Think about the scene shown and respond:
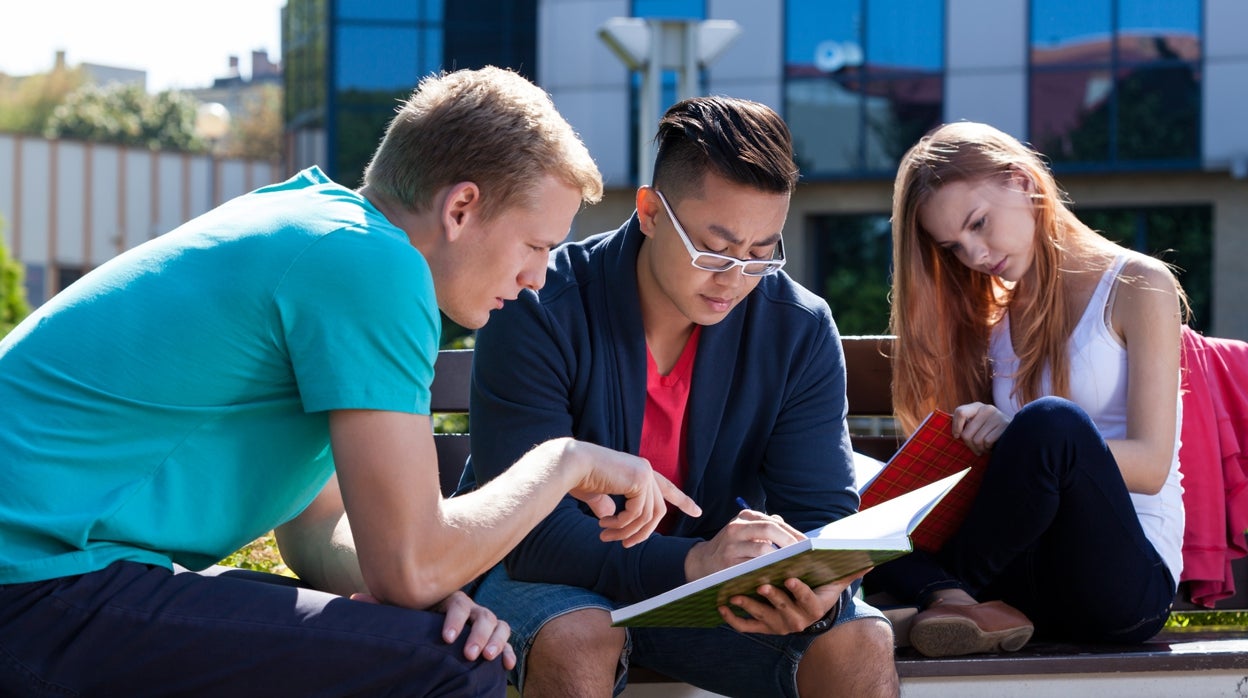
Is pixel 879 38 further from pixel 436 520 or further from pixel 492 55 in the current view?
pixel 436 520

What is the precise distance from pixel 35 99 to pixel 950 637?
205ft

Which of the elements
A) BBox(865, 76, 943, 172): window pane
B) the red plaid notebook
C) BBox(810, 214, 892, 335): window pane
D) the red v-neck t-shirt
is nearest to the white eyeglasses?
the red v-neck t-shirt

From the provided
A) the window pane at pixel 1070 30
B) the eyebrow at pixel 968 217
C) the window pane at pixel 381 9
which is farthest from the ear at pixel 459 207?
the window pane at pixel 381 9

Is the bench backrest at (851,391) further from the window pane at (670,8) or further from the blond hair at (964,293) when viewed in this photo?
the window pane at (670,8)

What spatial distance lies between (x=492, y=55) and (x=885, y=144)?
6.31 meters

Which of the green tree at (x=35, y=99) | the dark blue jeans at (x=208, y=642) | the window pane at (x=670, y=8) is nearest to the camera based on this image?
the dark blue jeans at (x=208, y=642)

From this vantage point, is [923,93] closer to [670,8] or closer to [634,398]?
[670,8]

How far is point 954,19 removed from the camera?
62.3 ft

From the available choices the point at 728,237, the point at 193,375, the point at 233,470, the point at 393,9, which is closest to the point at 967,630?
the point at 728,237

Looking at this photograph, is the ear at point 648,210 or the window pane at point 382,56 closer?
the ear at point 648,210

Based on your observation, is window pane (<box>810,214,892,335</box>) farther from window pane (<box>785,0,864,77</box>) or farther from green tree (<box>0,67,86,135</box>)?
green tree (<box>0,67,86,135</box>)

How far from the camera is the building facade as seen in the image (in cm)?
1834

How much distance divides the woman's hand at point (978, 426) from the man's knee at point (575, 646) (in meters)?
1.07

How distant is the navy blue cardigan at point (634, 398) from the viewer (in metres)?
2.87
